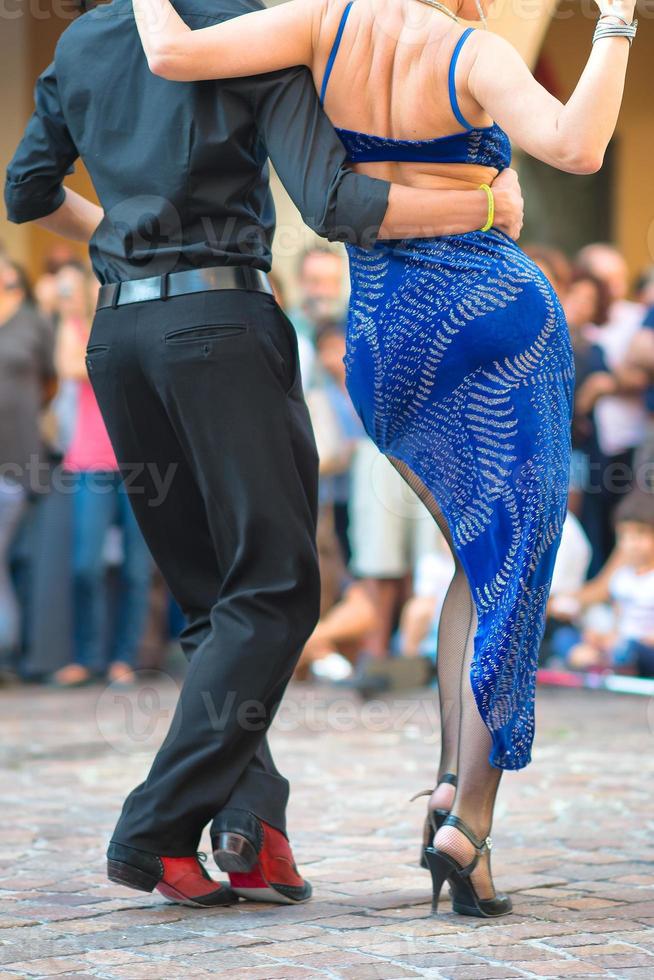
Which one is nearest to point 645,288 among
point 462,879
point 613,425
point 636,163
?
point 613,425

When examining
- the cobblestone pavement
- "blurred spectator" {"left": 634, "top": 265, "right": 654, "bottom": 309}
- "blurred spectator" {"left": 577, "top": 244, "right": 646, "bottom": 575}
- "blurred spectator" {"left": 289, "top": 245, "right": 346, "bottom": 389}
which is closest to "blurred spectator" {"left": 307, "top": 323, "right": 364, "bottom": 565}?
"blurred spectator" {"left": 289, "top": 245, "right": 346, "bottom": 389}

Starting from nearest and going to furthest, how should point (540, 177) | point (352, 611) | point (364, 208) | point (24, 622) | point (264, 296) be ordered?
point (364, 208) → point (264, 296) → point (352, 611) → point (24, 622) → point (540, 177)

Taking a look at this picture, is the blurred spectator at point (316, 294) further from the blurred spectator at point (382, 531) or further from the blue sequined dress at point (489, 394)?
the blue sequined dress at point (489, 394)

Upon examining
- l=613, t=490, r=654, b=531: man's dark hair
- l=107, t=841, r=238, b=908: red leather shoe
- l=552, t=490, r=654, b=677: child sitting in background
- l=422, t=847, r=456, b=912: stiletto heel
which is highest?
l=422, t=847, r=456, b=912: stiletto heel

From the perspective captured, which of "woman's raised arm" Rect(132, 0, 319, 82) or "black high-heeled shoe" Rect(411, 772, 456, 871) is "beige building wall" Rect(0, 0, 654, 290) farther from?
"black high-heeled shoe" Rect(411, 772, 456, 871)

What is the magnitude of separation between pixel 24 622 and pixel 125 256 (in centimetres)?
545

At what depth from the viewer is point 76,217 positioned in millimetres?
3465

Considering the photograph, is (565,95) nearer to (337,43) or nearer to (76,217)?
(76,217)

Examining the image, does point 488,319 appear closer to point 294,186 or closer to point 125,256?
point 294,186

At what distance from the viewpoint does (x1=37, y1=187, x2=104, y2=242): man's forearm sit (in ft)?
11.3

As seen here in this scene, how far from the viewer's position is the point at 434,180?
3.04m

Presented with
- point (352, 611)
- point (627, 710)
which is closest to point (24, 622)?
point (352, 611)

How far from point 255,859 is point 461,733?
1.58 ft

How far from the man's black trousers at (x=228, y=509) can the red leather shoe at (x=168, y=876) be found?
1.0 inches
